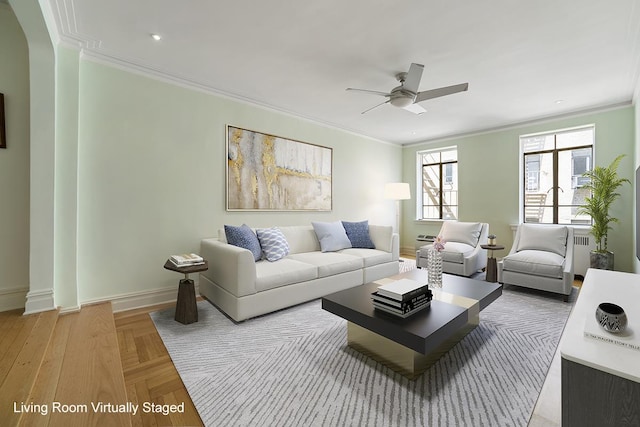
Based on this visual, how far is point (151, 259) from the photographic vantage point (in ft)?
9.84

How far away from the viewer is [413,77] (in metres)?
2.63

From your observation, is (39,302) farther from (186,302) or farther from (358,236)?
(358,236)

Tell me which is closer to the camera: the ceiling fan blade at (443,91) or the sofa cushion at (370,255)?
the ceiling fan blade at (443,91)

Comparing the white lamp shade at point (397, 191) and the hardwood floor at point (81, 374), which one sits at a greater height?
the white lamp shade at point (397, 191)

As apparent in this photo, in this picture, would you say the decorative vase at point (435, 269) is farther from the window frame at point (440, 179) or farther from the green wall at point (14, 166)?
the window frame at point (440, 179)

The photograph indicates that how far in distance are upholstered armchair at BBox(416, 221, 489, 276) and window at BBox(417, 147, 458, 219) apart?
1.19m

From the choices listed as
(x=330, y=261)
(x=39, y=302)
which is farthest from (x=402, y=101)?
(x=39, y=302)

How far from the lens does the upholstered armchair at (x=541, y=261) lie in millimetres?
3139

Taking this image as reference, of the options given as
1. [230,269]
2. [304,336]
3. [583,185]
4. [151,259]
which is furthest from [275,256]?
[583,185]

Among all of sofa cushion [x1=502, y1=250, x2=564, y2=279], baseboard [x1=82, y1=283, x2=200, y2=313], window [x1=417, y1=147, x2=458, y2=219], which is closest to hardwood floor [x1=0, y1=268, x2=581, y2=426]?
baseboard [x1=82, y1=283, x2=200, y2=313]

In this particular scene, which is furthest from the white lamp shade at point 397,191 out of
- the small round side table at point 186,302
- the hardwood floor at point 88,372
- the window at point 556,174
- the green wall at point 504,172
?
the small round side table at point 186,302

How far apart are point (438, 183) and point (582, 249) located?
8.53 feet

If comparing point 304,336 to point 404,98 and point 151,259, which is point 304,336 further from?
point 404,98

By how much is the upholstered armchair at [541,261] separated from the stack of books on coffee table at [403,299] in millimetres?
2199
